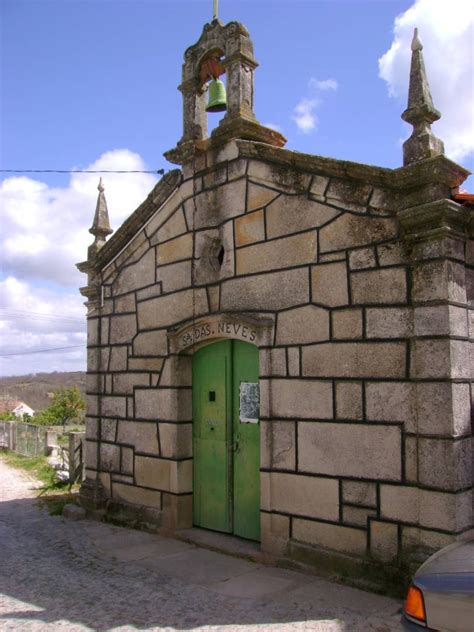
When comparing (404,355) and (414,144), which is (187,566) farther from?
(414,144)

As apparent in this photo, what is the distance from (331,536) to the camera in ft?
17.6

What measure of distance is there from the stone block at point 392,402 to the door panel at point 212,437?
2.00m

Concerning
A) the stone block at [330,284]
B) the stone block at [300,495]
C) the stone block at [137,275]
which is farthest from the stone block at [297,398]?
the stone block at [137,275]

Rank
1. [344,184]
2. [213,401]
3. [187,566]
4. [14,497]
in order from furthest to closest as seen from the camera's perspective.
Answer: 1. [14,497]
2. [213,401]
3. [187,566]
4. [344,184]

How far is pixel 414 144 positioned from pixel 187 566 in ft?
15.1

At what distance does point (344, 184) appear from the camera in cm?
554

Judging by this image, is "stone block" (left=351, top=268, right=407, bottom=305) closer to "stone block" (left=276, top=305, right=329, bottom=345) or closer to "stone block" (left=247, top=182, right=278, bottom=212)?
"stone block" (left=276, top=305, right=329, bottom=345)

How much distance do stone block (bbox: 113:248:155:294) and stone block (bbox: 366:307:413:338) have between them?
340 centimetres

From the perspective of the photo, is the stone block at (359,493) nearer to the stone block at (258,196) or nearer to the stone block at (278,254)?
the stone block at (278,254)

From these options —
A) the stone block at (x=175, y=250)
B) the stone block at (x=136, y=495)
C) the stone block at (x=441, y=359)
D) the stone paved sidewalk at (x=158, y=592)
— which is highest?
the stone block at (x=175, y=250)

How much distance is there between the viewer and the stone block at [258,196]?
624 centimetres

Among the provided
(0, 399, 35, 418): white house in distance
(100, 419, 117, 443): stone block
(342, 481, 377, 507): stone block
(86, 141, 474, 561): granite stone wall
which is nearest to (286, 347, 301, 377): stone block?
(86, 141, 474, 561): granite stone wall

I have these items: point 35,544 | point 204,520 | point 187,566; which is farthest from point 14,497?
point 187,566

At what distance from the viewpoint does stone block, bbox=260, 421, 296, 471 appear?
5766 mm
